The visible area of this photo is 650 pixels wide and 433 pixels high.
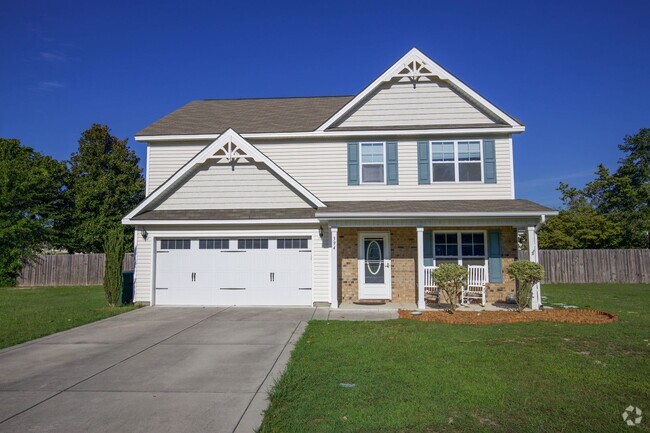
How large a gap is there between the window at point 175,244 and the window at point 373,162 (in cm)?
624

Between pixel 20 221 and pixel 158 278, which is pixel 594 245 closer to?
pixel 158 278

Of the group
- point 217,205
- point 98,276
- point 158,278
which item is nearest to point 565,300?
point 217,205

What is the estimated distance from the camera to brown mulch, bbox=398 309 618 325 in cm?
1029

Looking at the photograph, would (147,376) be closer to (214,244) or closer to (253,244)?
(253,244)

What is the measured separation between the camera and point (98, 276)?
22.9 meters

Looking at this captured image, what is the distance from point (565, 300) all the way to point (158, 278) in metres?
13.8

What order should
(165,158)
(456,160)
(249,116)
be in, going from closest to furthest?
(456,160)
(165,158)
(249,116)

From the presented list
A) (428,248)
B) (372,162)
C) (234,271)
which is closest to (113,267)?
(234,271)

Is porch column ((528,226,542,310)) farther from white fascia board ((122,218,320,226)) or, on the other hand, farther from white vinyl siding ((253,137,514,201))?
white fascia board ((122,218,320,226))

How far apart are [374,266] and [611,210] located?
87.9ft

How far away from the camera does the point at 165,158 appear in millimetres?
15383

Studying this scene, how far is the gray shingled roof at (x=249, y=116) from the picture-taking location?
1541 centimetres

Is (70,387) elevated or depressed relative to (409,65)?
depressed

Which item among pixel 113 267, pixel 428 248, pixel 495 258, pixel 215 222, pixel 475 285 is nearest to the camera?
pixel 113 267
